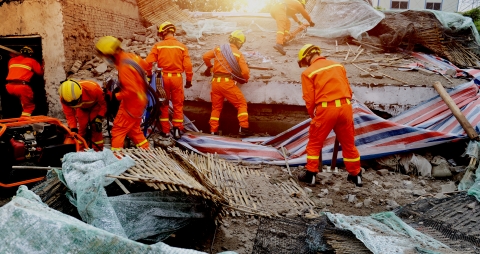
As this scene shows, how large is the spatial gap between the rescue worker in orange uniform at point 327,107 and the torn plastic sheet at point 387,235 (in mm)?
1477

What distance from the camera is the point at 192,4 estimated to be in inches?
850

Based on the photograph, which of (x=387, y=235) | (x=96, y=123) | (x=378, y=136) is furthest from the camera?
(x=378, y=136)

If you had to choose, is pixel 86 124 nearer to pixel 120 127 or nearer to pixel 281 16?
pixel 120 127

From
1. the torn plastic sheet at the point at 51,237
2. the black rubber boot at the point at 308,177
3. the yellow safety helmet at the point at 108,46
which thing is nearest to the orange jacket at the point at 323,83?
the black rubber boot at the point at 308,177

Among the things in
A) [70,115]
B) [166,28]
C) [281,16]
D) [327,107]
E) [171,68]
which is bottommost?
[70,115]

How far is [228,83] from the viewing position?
6.07 m

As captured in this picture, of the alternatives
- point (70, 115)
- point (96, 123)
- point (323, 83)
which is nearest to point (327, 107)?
point (323, 83)

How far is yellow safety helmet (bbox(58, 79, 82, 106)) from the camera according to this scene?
428cm

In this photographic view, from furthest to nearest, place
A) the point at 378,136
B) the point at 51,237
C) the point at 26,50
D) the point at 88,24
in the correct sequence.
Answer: the point at 88,24 → the point at 26,50 → the point at 378,136 → the point at 51,237

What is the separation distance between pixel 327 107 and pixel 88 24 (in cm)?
553

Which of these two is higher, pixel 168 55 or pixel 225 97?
pixel 168 55

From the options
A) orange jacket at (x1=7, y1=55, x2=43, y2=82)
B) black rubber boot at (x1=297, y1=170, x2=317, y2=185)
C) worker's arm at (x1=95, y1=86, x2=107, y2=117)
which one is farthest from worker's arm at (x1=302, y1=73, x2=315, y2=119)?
orange jacket at (x1=7, y1=55, x2=43, y2=82)

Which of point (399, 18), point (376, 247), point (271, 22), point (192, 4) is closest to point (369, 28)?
point (399, 18)

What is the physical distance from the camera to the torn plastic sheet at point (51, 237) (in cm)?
173
